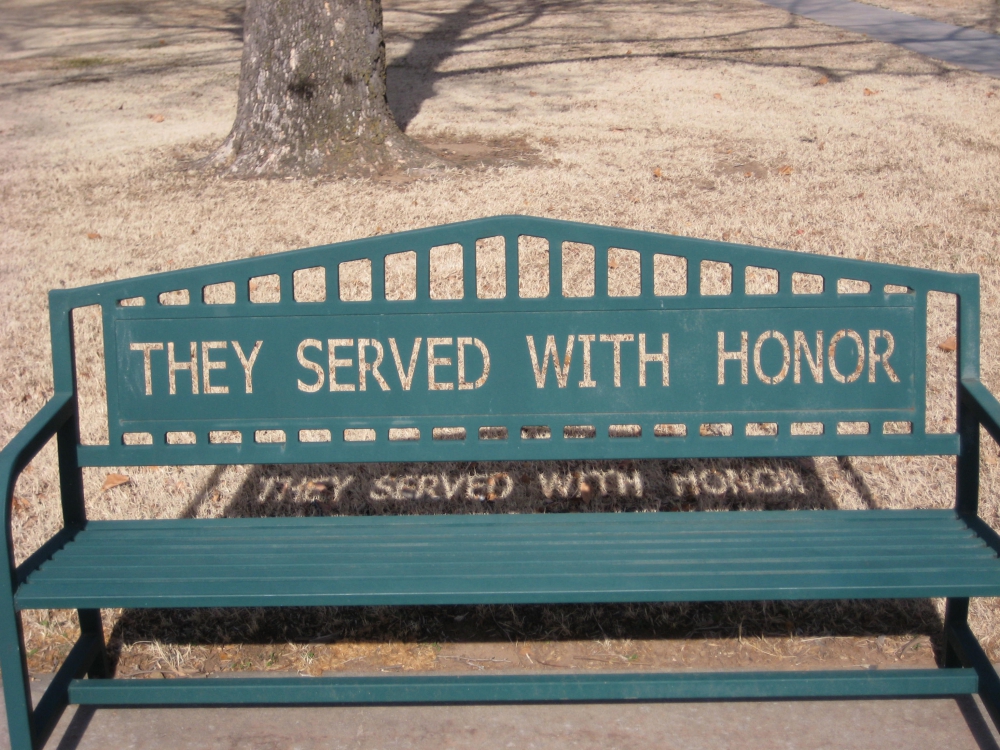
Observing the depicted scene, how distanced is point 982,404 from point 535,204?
413 centimetres

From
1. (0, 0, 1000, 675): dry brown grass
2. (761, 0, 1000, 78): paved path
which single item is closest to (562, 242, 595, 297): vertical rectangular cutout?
(0, 0, 1000, 675): dry brown grass

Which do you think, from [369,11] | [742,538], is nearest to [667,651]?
[742,538]

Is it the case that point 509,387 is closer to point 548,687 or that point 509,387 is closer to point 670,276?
point 548,687

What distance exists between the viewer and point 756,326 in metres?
2.88

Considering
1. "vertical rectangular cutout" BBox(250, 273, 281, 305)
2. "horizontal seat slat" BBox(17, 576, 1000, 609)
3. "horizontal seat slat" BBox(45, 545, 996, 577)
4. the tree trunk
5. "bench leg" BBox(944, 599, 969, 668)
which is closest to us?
"horizontal seat slat" BBox(17, 576, 1000, 609)

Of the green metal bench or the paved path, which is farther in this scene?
the paved path

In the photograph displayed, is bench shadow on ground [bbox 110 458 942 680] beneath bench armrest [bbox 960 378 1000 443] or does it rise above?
beneath

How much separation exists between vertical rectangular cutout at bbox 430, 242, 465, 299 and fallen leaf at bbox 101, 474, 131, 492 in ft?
5.93

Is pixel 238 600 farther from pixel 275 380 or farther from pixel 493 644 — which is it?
pixel 493 644

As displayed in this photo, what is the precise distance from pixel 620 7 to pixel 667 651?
48.9 feet

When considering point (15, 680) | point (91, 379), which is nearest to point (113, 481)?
point (91, 379)

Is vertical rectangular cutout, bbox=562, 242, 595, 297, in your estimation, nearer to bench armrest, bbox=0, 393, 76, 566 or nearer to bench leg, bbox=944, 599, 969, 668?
bench leg, bbox=944, 599, 969, 668

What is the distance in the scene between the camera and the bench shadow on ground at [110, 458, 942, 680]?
10.3 ft

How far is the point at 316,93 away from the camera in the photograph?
740 cm
